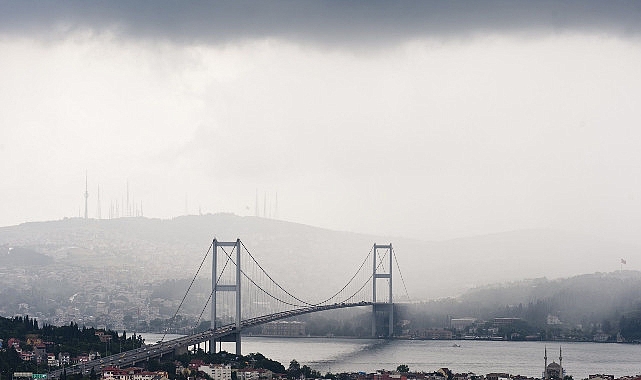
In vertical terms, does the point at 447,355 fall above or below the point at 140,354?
below

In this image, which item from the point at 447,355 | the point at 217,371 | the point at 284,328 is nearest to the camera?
the point at 217,371

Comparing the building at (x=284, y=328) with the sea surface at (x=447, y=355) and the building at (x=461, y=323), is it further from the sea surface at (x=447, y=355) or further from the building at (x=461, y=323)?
the building at (x=461, y=323)

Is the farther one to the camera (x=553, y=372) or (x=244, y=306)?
(x=244, y=306)

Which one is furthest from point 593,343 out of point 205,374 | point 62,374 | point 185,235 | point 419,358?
point 185,235

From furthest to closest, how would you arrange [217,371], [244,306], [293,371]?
1. [244,306]
2. [293,371]
3. [217,371]

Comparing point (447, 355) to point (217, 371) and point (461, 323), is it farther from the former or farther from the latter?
point (461, 323)

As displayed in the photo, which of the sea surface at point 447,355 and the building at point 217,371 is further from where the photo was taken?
the sea surface at point 447,355

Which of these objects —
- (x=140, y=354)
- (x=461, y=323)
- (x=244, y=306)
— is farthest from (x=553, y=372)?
(x=244, y=306)

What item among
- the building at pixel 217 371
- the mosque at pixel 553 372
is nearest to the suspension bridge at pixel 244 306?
the building at pixel 217 371
